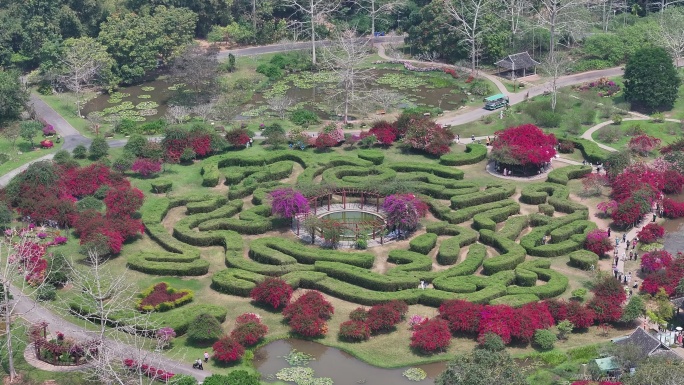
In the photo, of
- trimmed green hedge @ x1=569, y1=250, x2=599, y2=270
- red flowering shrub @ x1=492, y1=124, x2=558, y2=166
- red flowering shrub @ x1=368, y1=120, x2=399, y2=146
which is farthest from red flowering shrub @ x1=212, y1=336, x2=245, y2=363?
red flowering shrub @ x1=368, y1=120, x2=399, y2=146

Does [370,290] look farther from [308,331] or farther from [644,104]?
[644,104]

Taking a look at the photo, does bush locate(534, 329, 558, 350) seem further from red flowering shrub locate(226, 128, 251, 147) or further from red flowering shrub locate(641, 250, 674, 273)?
red flowering shrub locate(226, 128, 251, 147)

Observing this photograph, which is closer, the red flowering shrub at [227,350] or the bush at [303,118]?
the red flowering shrub at [227,350]

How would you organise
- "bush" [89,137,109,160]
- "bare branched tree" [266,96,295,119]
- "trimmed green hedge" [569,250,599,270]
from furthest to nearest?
"bare branched tree" [266,96,295,119] < "bush" [89,137,109,160] < "trimmed green hedge" [569,250,599,270]

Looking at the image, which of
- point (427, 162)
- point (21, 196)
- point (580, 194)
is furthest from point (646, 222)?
point (21, 196)

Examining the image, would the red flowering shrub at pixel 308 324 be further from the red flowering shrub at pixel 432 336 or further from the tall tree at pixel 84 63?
the tall tree at pixel 84 63

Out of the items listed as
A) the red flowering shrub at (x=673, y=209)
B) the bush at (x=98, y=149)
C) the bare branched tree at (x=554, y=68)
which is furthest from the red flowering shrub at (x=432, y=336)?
the bare branched tree at (x=554, y=68)
